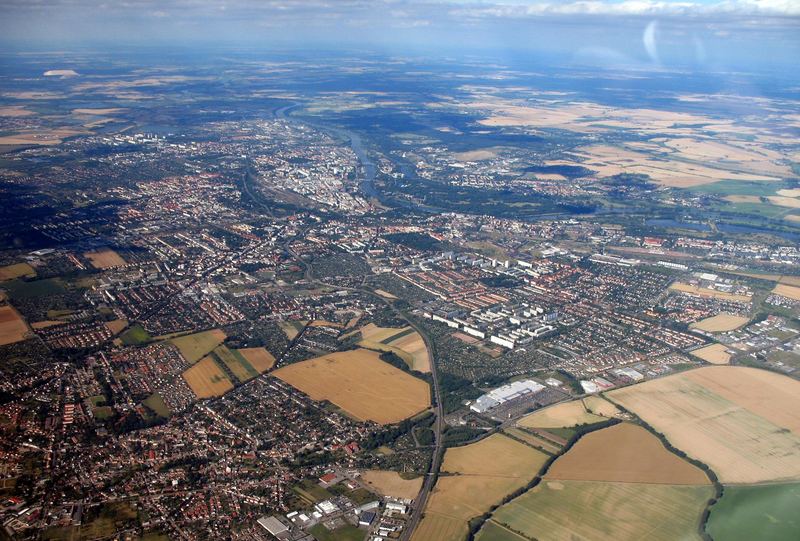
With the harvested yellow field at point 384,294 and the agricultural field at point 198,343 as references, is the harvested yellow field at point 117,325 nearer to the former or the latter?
the agricultural field at point 198,343

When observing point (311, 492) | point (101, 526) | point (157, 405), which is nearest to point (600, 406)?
point (311, 492)

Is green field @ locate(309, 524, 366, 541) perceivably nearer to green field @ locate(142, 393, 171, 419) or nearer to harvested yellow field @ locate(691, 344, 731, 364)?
green field @ locate(142, 393, 171, 419)

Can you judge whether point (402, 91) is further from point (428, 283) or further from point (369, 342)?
point (369, 342)

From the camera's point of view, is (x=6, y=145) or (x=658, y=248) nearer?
(x=658, y=248)

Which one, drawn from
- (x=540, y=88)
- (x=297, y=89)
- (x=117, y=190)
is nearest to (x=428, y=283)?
(x=117, y=190)

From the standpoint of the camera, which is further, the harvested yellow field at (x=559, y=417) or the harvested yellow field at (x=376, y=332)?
the harvested yellow field at (x=376, y=332)

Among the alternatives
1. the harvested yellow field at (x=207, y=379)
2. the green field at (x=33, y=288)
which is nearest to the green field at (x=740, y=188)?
the harvested yellow field at (x=207, y=379)

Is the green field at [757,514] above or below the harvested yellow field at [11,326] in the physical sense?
above
